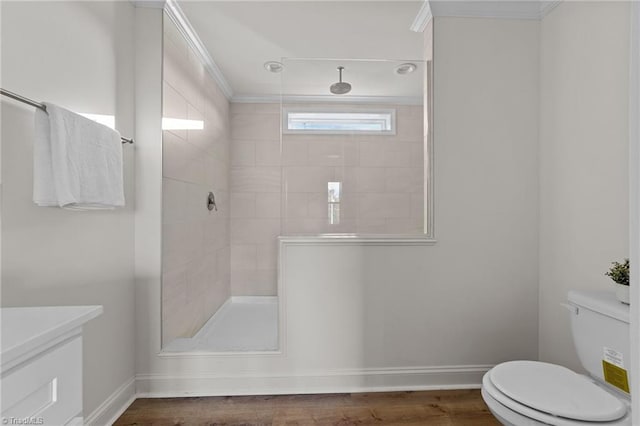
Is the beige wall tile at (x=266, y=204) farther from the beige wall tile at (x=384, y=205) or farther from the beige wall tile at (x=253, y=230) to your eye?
the beige wall tile at (x=384, y=205)

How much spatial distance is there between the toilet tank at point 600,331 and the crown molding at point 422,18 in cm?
173

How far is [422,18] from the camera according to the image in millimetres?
2428

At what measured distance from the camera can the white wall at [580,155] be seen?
5.90 feet

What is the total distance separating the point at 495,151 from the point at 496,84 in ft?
1.33

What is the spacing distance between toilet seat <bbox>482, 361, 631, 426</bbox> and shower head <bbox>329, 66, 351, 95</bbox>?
1713 millimetres

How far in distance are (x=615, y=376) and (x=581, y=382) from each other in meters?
0.14

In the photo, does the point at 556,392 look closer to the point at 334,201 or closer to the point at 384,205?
the point at 384,205

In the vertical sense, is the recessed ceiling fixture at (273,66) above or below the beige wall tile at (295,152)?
above

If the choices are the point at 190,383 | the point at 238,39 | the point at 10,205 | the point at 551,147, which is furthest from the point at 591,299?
the point at 238,39

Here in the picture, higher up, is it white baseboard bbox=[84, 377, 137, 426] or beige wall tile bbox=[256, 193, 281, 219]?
beige wall tile bbox=[256, 193, 281, 219]

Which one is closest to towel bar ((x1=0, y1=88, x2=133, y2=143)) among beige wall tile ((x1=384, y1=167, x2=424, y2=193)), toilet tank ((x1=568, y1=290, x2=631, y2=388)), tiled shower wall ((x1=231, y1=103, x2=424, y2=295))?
tiled shower wall ((x1=231, y1=103, x2=424, y2=295))

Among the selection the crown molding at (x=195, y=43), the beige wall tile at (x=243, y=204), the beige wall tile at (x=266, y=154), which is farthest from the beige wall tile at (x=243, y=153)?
the crown molding at (x=195, y=43)

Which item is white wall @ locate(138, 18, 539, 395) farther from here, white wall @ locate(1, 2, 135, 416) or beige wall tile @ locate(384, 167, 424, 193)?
white wall @ locate(1, 2, 135, 416)

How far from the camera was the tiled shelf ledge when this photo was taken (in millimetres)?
2307
